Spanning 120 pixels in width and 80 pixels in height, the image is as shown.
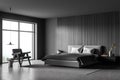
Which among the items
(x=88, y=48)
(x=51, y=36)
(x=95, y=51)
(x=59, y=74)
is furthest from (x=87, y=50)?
(x=59, y=74)

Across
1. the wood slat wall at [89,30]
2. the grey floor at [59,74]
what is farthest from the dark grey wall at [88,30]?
the grey floor at [59,74]

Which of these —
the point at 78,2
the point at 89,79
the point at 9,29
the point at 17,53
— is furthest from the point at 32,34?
the point at 89,79

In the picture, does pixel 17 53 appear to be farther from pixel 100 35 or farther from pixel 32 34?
pixel 100 35

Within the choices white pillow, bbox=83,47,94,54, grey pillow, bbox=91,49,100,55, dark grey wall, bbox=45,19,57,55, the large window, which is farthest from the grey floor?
dark grey wall, bbox=45,19,57,55

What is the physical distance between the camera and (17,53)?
297 inches

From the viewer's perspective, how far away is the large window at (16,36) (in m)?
8.97

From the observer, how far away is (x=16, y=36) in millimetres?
9594

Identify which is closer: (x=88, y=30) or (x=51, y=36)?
(x=88, y=30)

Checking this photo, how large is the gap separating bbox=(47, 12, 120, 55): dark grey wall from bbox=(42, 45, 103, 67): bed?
0.56 metres

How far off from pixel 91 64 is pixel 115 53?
161 cm

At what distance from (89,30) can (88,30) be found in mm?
56

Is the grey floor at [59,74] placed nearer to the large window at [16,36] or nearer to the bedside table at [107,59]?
the bedside table at [107,59]

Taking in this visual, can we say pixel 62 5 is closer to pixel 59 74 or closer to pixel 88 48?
pixel 88 48

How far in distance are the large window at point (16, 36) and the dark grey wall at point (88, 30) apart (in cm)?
140
